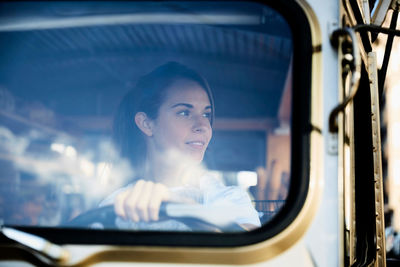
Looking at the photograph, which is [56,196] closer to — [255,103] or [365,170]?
[255,103]

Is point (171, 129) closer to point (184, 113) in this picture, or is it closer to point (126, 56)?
point (184, 113)

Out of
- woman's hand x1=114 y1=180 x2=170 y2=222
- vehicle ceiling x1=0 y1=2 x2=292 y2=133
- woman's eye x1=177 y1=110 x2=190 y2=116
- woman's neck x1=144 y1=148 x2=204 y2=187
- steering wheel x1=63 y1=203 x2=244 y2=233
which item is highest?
vehicle ceiling x1=0 y1=2 x2=292 y2=133

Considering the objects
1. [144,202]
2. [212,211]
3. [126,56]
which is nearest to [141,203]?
[144,202]

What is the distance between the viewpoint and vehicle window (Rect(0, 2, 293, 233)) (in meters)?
1.33

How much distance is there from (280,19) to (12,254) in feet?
3.13

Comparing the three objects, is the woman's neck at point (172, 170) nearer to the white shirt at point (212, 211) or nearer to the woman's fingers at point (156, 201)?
the white shirt at point (212, 211)

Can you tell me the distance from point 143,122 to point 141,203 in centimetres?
74

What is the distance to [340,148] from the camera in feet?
3.94

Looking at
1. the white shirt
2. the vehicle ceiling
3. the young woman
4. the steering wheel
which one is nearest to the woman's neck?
the young woman

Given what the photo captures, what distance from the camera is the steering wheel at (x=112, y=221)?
1.22m

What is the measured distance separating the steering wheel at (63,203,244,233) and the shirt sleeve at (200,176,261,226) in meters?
0.16

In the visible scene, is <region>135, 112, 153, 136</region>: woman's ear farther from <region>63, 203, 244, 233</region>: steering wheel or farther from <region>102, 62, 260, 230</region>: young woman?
<region>63, 203, 244, 233</region>: steering wheel

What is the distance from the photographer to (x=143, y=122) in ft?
6.50

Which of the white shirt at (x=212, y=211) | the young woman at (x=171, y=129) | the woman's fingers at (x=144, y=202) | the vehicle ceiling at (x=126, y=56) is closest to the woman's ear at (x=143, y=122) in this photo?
the young woman at (x=171, y=129)
